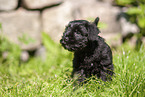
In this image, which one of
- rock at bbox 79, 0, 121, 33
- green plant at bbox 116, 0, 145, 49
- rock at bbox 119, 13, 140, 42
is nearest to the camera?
green plant at bbox 116, 0, 145, 49

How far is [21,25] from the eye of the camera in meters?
5.55

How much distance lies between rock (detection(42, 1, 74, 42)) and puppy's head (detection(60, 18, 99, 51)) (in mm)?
3215

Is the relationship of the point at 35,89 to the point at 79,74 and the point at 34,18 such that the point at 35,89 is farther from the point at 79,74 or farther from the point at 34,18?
the point at 34,18

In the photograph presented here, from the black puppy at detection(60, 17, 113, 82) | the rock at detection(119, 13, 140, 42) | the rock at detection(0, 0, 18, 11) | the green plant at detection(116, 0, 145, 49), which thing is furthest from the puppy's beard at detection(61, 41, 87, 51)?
the rock at detection(119, 13, 140, 42)

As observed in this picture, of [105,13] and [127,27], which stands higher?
[105,13]

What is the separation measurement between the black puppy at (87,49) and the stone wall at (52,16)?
2.98m

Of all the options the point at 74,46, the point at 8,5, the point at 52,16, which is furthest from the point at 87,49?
the point at 8,5

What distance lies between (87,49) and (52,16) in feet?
11.0

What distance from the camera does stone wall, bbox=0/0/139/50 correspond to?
5570mm

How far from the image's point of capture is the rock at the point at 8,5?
5.34 meters

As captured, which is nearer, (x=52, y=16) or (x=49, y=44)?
(x=49, y=44)

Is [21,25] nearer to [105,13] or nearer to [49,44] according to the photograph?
[49,44]

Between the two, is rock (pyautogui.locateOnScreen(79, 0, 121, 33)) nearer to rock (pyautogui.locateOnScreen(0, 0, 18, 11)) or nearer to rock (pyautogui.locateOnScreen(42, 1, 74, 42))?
rock (pyautogui.locateOnScreen(42, 1, 74, 42))

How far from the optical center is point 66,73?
3252 millimetres
